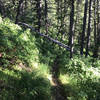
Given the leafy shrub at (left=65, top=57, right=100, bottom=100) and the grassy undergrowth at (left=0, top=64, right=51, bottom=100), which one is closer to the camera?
the grassy undergrowth at (left=0, top=64, right=51, bottom=100)

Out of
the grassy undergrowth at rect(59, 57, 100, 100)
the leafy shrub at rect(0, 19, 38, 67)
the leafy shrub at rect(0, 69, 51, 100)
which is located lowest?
the grassy undergrowth at rect(59, 57, 100, 100)

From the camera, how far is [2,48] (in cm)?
677

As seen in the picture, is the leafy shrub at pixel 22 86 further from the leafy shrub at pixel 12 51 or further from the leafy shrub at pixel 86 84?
the leafy shrub at pixel 86 84

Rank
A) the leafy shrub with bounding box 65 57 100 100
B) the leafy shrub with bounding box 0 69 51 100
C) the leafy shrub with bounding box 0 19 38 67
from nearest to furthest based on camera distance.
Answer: the leafy shrub with bounding box 0 69 51 100 → the leafy shrub with bounding box 65 57 100 100 → the leafy shrub with bounding box 0 19 38 67

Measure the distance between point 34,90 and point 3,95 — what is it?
1.11 m

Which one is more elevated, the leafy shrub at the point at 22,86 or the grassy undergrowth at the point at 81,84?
the leafy shrub at the point at 22,86

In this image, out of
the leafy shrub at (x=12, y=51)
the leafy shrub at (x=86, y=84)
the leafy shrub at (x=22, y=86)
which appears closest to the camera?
the leafy shrub at (x=22, y=86)

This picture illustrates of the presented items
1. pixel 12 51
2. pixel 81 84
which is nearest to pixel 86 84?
pixel 81 84

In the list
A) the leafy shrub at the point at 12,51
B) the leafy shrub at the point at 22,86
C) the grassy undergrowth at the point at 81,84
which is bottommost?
the grassy undergrowth at the point at 81,84

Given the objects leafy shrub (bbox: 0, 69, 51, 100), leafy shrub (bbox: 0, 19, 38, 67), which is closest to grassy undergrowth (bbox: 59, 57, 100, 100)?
leafy shrub (bbox: 0, 69, 51, 100)

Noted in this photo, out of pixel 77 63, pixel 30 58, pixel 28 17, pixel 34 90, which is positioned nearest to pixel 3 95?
pixel 34 90

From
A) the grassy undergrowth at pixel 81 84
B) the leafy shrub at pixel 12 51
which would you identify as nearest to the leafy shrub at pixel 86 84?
the grassy undergrowth at pixel 81 84

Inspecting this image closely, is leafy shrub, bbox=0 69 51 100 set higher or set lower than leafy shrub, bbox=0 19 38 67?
lower

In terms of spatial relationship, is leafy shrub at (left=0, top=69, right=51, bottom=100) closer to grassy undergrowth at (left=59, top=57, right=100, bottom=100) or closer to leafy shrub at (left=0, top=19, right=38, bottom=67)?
leafy shrub at (left=0, top=19, right=38, bottom=67)
